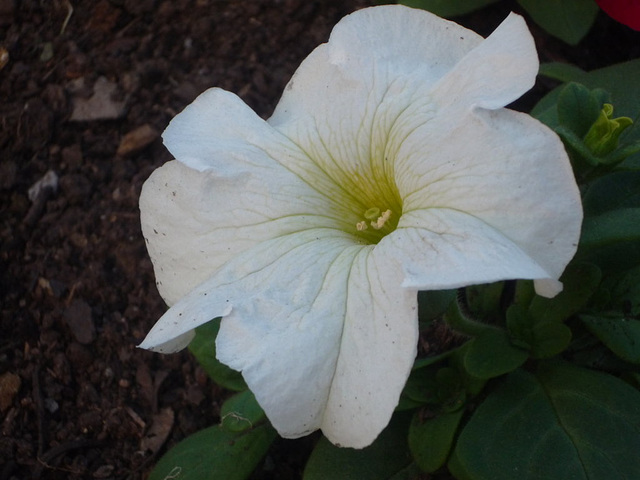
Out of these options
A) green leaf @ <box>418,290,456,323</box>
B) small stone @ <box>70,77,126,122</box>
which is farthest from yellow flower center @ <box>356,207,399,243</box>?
small stone @ <box>70,77,126,122</box>

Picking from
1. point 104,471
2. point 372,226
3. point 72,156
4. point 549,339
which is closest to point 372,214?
point 372,226

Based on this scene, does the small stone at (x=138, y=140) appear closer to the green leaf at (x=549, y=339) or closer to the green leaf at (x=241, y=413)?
Result: the green leaf at (x=241, y=413)

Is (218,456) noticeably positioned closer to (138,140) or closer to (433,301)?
(433,301)

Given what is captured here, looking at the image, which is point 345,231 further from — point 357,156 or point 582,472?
point 582,472

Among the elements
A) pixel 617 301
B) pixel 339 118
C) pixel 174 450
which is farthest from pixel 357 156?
pixel 174 450

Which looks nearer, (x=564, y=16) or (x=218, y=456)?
(x=218, y=456)

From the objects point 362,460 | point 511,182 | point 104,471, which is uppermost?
point 511,182

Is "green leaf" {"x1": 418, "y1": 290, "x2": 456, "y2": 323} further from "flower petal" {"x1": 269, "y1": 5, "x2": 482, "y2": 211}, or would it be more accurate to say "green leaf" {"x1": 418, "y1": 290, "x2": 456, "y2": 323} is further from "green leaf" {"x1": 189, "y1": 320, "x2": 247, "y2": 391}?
"green leaf" {"x1": 189, "y1": 320, "x2": 247, "y2": 391}
